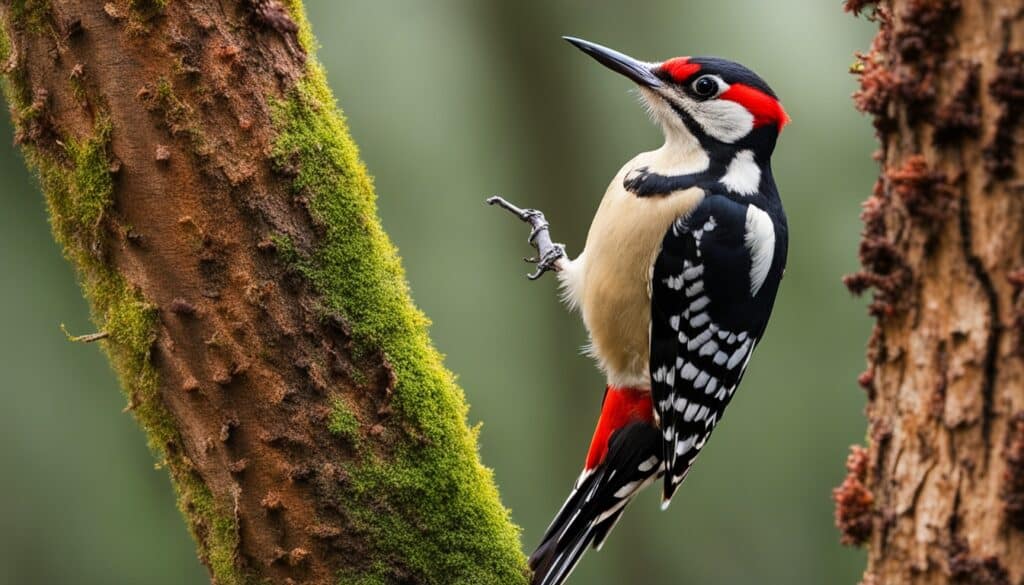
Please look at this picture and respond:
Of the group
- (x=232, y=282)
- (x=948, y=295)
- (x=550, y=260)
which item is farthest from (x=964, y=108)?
(x=550, y=260)

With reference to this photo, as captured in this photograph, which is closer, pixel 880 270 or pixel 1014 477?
pixel 1014 477

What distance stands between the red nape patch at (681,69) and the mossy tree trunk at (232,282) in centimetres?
124

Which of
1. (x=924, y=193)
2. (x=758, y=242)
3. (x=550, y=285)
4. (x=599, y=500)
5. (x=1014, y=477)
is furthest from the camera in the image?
(x=550, y=285)

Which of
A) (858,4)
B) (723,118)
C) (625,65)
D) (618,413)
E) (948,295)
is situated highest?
(625,65)

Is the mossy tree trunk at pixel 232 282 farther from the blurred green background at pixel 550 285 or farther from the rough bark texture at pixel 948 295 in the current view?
the blurred green background at pixel 550 285

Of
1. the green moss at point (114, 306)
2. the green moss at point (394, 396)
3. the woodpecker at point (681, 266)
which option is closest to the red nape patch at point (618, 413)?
the woodpecker at point (681, 266)

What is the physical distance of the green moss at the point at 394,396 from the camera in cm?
191

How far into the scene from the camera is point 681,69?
287cm

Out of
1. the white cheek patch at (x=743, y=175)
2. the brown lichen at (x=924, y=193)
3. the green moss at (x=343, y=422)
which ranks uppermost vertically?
the white cheek patch at (x=743, y=175)

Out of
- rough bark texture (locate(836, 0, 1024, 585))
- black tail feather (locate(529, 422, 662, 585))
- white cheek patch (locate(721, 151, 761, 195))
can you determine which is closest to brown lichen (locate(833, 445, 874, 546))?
rough bark texture (locate(836, 0, 1024, 585))

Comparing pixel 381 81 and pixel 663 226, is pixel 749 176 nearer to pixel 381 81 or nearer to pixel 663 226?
pixel 663 226

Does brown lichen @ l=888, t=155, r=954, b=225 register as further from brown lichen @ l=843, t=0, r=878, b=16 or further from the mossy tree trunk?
the mossy tree trunk

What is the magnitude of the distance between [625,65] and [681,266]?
22.4 inches

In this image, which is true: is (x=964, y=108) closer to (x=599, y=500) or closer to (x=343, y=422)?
(x=343, y=422)
